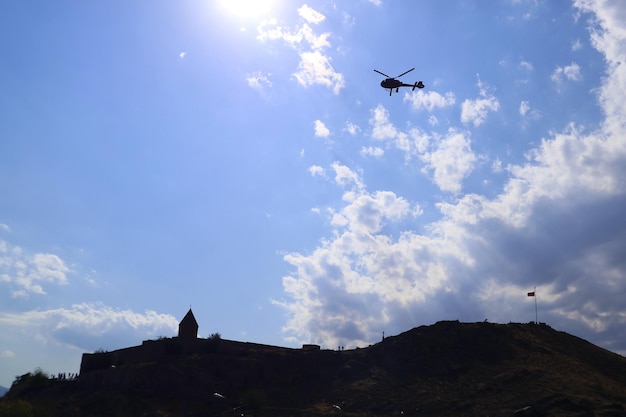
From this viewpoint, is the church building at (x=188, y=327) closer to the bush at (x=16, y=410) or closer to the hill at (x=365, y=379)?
the hill at (x=365, y=379)

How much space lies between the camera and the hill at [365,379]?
6081 centimetres

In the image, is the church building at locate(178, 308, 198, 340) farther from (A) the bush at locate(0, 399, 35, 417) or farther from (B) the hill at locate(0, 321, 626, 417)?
(A) the bush at locate(0, 399, 35, 417)

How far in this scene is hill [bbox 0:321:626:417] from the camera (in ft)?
200

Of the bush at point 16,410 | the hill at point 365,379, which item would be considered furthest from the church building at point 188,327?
the bush at point 16,410

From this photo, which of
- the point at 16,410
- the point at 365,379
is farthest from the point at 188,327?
the point at 16,410

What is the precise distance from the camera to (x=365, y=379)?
232 ft

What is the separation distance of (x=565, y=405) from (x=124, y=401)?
4335 cm

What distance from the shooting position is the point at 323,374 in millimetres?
74625

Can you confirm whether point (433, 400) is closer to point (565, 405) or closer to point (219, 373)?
point (565, 405)

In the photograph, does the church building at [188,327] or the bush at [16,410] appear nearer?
the bush at [16,410]

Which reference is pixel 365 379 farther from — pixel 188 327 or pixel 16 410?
pixel 16 410

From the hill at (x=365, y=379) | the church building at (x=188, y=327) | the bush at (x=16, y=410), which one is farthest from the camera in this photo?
the church building at (x=188, y=327)

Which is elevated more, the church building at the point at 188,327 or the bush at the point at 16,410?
the church building at the point at 188,327

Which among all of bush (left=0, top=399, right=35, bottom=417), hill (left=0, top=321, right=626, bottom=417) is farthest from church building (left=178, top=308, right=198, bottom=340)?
bush (left=0, top=399, right=35, bottom=417)
